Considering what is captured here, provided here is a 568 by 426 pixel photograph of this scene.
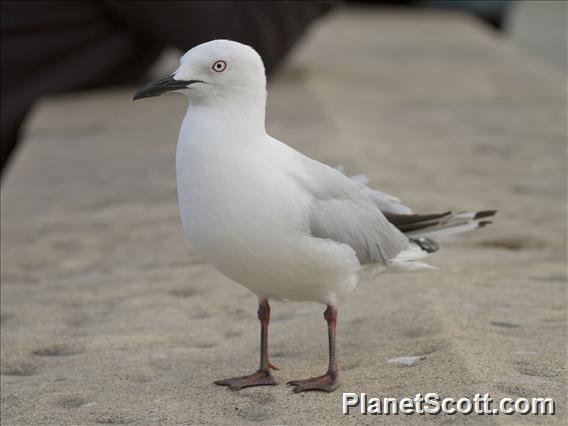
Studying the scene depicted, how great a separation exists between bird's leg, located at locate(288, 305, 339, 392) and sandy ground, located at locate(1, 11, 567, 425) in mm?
38

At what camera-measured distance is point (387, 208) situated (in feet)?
12.3

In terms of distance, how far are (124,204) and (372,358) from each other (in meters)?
2.76

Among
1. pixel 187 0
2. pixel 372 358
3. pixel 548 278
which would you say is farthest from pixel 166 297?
pixel 187 0

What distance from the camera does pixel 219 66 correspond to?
323 cm

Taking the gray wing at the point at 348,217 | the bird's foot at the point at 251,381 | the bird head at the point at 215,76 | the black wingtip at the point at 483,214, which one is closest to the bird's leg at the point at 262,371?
the bird's foot at the point at 251,381

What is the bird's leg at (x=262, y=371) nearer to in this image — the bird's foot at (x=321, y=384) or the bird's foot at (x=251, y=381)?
the bird's foot at (x=251, y=381)

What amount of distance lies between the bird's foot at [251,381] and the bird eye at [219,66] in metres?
0.96

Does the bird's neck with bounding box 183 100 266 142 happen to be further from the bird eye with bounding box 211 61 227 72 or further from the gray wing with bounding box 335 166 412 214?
the gray wing with bounding box 335 166 412 214

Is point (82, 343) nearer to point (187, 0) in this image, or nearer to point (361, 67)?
point (187, 0)

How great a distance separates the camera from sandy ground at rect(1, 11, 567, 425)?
11.3 ft

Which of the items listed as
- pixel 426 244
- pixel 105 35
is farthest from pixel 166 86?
pixel 105 35

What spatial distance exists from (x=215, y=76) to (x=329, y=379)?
38.0 inches

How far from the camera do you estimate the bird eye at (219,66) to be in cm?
322

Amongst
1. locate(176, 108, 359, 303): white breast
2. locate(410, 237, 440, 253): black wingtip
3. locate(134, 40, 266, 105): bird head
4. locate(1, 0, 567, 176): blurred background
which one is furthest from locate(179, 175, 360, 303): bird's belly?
locate(1, 0, 567, 176): blurred background
